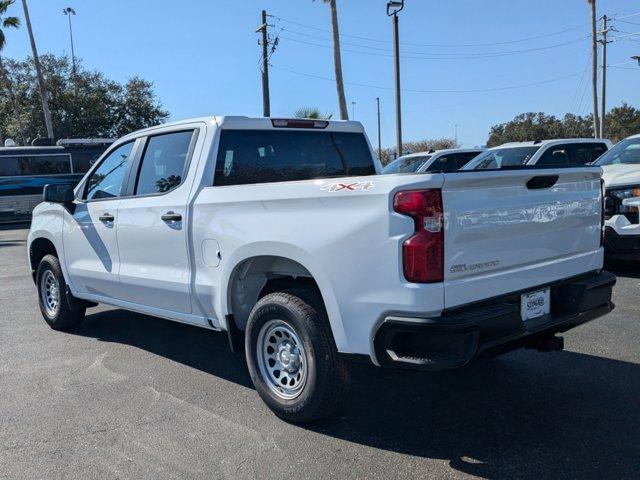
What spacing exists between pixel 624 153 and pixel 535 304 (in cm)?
666

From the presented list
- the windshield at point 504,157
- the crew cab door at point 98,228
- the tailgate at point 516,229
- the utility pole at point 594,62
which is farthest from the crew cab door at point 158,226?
the utility pole at point 594,62

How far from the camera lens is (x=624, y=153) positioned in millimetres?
9133

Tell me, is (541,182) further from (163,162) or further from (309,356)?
(163,162)

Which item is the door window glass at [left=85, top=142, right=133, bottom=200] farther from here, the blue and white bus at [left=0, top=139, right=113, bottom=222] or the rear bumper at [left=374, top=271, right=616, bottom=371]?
the blue and white bus at [left=0, top=139, right=113, bottom=222]

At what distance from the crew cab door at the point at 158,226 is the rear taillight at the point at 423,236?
6.38ft

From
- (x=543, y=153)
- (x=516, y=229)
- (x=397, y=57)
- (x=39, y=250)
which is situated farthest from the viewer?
(x=397, y=57)

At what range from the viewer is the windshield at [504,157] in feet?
37.7

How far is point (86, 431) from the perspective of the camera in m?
3.88

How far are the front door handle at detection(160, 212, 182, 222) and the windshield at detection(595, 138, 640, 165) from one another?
721 centimetres

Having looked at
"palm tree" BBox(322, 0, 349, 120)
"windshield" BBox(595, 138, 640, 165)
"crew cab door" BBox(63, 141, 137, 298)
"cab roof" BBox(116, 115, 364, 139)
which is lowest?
"crew cab door" BBox(63, 141, 137, 298)

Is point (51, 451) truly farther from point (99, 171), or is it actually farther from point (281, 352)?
point (99, 171)

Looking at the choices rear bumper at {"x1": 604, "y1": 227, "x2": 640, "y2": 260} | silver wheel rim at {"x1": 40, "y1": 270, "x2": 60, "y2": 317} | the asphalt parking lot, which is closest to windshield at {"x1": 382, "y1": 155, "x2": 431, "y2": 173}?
rear bumper at {"x1": 604, "y1": 227, "x2": 640, "y2": 260}

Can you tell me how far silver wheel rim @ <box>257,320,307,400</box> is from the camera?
3.81 meters

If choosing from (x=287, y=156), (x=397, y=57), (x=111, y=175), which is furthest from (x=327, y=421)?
(x=397, y=57)
